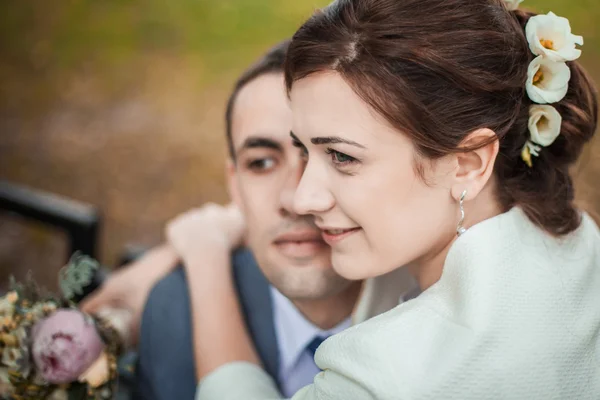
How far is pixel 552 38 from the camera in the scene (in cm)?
151

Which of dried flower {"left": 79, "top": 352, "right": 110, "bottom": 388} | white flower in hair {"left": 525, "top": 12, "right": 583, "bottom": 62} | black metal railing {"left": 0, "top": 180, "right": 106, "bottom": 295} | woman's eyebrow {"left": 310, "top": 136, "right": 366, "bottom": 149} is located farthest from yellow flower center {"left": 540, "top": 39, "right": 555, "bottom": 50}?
black metal railing {"left": 0, "top": 180, "right": 106, "bottom": 295}

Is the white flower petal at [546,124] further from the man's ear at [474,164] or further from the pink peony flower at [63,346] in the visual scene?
the pink peony flower at [63,346]

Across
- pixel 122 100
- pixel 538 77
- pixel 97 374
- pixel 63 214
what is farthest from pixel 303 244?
pixel 122 100

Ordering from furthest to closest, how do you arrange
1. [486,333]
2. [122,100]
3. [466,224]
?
[122,100], [466,224], [486,333]

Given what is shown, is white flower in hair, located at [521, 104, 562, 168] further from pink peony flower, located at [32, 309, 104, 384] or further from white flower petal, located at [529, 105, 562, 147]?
pink peony flower, located at [32, 309, 104, 384]

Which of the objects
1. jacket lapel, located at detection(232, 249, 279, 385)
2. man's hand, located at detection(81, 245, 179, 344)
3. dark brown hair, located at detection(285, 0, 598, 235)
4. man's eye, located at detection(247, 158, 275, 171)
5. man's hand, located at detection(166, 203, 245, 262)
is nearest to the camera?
Result: dark brown hair, located at detection(285, 0, 598, 235)

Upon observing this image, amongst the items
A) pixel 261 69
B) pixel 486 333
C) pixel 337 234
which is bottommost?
pixel 486 333

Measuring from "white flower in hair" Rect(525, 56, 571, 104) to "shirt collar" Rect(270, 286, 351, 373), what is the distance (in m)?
0.93

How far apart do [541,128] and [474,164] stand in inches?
9.2

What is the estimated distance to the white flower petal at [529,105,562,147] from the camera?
154 cm

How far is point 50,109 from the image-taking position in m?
6.14

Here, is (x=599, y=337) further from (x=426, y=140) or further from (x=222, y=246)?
(x=222, y=246)

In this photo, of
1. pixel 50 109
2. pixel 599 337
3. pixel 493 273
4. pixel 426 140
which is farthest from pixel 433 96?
pixel 50 109

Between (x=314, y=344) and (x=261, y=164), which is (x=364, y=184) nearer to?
(x=261, y=164)
